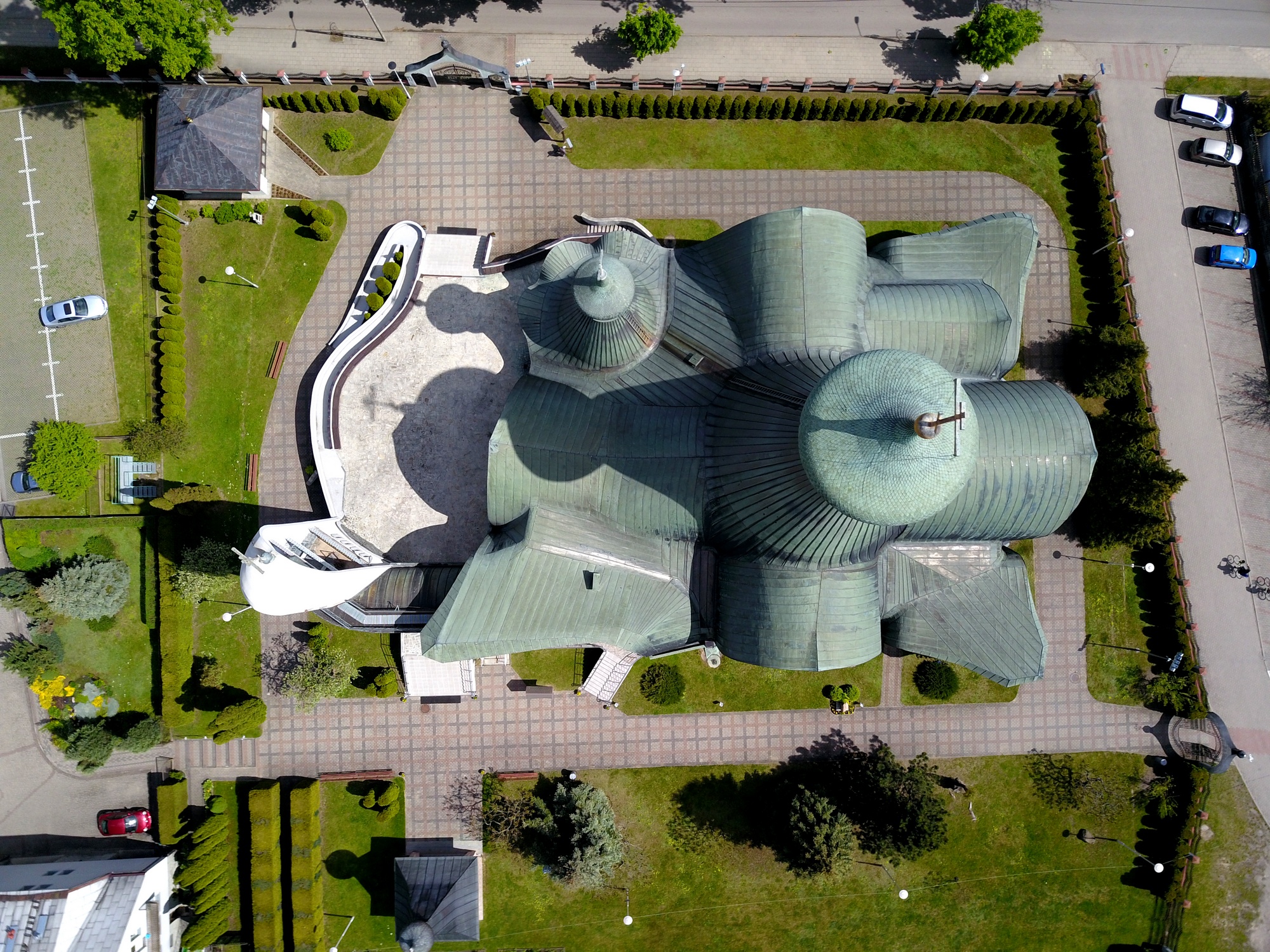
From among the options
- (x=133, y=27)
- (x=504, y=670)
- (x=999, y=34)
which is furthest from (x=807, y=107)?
(x=504, y=670)

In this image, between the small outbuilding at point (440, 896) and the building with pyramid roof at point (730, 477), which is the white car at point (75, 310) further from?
the small outbuilding at point (440, 896)

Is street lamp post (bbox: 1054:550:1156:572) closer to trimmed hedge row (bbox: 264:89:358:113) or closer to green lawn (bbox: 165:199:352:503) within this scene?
green lawn (bbox: 165:199:352:503)

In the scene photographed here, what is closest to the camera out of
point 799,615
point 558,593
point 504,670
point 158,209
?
point 799,615

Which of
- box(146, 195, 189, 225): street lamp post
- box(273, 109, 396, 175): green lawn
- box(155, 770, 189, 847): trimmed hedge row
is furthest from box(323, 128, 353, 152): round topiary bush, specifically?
box(155, 770, 189, 847): trimmed hedge row

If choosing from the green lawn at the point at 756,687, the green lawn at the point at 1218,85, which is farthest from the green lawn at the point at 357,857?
the green lawn at the point at 1218,85

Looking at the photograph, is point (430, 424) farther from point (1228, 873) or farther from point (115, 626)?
point (1228, 873)

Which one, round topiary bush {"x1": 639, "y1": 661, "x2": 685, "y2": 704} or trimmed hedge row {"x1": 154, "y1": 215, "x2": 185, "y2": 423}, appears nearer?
round topiary bush {"x1": 639, "y1": 661, "x2": 685, "y2": 704}

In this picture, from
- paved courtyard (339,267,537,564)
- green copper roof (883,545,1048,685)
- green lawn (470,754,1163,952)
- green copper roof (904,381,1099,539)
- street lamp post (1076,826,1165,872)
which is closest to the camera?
green copper roof (904,381,1099,539)
